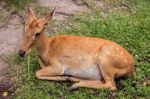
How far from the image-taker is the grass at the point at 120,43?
7.38 metres

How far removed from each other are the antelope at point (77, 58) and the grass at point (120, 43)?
0.14m

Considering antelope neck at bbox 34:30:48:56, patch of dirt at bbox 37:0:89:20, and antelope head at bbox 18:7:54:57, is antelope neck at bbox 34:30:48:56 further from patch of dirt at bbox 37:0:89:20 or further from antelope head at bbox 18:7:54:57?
patch of dirt at bbox 37:0:89:20

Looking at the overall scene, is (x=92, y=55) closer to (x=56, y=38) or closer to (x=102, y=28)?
(x=56, y=38)

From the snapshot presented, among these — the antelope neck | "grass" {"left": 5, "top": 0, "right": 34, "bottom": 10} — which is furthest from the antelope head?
"grass" {"left": 5, "top": 0, "right": 34, "bottom": 10}

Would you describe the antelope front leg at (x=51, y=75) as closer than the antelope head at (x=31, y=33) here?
No

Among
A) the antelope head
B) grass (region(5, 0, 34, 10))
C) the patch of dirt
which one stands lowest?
the patch of dirt

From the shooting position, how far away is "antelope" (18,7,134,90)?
727 centimetres

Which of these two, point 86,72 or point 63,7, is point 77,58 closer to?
point 86,72

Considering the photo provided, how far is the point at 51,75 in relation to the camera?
7.67 metres

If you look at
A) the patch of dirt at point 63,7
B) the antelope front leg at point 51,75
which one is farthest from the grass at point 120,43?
the patch of dirt at point 63,7

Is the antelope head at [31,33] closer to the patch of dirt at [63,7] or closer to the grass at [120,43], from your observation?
the grass at [120,43]

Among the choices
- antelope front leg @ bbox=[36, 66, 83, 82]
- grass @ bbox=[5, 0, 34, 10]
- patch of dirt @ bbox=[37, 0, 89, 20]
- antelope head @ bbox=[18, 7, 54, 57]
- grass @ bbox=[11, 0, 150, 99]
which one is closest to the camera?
antelope head @ bbox=[18, 7, 54, 57]

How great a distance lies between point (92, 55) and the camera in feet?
24.5

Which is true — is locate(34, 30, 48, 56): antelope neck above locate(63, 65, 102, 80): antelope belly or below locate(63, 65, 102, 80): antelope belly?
above
